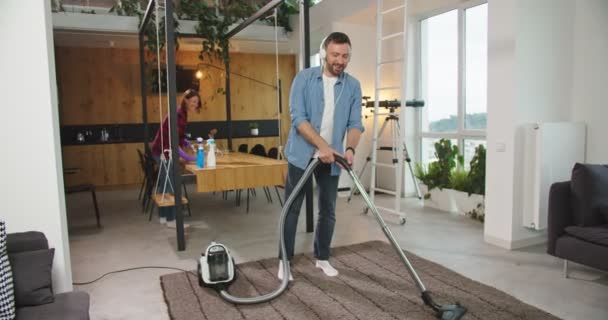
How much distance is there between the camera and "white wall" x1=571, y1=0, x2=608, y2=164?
3812 mm

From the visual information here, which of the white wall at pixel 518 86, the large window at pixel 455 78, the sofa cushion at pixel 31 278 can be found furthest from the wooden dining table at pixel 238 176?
the large window at pixel 455 78

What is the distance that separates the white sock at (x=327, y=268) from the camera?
131 inches

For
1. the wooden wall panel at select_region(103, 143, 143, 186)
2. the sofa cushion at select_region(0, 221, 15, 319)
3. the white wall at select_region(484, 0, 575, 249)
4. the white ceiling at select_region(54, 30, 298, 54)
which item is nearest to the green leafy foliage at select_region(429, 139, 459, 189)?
the white wall at select_region(484, 0, 575, 249)

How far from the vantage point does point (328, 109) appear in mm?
3219

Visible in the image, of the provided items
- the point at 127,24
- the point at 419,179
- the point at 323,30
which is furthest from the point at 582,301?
the point at 127,24

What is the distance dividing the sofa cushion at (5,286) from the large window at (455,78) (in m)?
5.00

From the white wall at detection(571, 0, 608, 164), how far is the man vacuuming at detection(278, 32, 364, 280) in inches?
86.6

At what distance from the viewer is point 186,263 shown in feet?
12.4

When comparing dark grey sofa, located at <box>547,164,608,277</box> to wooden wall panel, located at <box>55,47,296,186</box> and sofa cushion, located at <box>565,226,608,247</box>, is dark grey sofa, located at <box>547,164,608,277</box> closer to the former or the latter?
sofa cushion, located at <box>565,226,608,247</box>

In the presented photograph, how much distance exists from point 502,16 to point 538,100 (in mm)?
794

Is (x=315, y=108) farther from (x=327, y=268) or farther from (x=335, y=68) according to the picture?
(x=327, y=268)

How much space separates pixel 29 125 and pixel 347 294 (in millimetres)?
2185

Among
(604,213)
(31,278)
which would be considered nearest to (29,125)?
(31,278)

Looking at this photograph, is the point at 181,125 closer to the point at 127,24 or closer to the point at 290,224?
the point at 290,224
